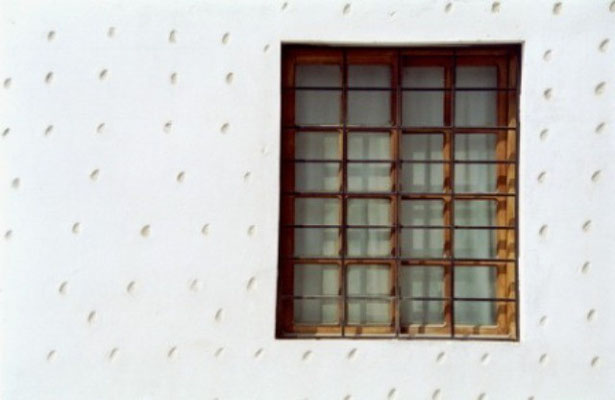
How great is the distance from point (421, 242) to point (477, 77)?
901mm

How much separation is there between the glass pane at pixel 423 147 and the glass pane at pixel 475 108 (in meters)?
0.15

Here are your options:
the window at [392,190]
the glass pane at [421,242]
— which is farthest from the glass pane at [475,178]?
the glass pane at [421,242]

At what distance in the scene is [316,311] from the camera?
3.61 m

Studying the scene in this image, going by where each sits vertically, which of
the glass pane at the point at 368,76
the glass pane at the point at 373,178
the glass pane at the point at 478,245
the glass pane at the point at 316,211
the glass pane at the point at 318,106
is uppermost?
the glass pane at the point at 368,76

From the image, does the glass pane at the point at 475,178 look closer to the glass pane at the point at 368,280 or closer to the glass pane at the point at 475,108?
the glass pane at the point at 475,108

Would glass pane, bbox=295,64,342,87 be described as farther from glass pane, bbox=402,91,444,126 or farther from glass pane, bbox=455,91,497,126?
glass pane, bbox=455,91,497,126

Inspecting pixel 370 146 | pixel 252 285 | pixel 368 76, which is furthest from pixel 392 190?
pixel 252 285

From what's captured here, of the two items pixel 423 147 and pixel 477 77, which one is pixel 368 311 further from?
pixel 477 77

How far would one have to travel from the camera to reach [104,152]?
3.47 meters

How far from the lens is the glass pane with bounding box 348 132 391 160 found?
360cm

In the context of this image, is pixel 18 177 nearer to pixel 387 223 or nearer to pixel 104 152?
pixel 104 152

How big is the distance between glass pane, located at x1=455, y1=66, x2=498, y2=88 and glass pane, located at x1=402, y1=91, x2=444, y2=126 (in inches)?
5.1

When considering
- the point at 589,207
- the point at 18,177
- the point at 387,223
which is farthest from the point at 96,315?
the point at 589,207

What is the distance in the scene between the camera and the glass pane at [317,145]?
11.8ft
